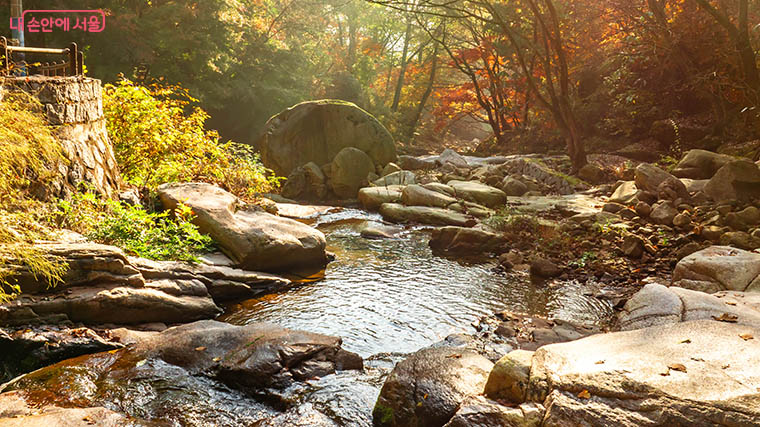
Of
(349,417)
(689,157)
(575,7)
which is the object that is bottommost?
(349,417)

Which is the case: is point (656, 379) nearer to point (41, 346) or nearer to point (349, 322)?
point (349, 322)

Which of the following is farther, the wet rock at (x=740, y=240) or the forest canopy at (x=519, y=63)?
the forest canopy at (x=519, y=63)

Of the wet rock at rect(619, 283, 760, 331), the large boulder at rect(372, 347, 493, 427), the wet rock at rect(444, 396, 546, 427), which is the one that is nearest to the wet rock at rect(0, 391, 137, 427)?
the large boulder at rect(372, 347, 493, 427)

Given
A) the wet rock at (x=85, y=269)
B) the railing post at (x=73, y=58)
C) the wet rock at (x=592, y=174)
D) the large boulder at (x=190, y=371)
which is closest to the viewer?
the large boulder at (x=190, y=371)

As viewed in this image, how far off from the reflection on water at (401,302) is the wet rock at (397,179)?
6348 mm

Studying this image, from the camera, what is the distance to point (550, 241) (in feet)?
29.8

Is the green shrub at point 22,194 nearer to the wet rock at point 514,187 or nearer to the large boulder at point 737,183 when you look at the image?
the large boulder at point 737,183

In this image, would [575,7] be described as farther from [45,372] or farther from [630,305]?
[45,372]

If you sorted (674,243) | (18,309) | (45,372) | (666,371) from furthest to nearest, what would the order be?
1. (674,243)
2. (18,309)
3. (45,372)
4. (666,371)

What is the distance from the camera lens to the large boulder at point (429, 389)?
360 centimetres

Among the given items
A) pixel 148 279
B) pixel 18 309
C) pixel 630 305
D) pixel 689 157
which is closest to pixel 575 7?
pixel 689 157

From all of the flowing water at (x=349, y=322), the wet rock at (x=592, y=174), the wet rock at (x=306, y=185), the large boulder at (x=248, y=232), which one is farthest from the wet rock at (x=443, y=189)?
the large boulder at (x=248, y=232)

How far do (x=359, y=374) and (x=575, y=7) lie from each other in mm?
16166

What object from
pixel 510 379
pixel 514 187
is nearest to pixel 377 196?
pixel 514 187
